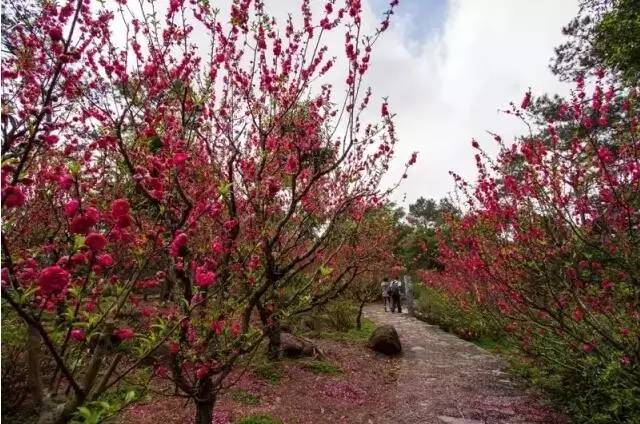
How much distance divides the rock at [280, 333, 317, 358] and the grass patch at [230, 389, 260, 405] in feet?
8.67

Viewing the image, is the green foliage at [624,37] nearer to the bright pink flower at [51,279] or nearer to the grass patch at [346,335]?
the bright pink flower at [51,279]

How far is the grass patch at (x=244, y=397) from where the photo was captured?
746 centimetres

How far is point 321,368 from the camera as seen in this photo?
32.6ft

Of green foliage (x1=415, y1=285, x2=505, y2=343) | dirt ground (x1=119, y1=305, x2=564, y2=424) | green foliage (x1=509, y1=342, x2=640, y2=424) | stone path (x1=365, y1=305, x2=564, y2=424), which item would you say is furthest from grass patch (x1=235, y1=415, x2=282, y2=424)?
green foliage (x1=415, y1=285, x2=505, y2=343)

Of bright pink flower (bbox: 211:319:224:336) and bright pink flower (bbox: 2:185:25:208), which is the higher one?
bright pink flower (bbox: 2:185:25:208)

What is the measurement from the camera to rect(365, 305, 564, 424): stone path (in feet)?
23.3

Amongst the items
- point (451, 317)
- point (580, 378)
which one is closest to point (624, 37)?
point (580, 378)

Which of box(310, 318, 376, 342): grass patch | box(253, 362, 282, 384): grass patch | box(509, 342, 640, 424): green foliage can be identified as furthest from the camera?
box(310, 318, 376, 342): grass patch

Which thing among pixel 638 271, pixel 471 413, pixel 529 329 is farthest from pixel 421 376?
pixel 638 271

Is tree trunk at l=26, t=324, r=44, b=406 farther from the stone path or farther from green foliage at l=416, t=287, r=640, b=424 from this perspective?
the stone path

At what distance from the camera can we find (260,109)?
5754mm

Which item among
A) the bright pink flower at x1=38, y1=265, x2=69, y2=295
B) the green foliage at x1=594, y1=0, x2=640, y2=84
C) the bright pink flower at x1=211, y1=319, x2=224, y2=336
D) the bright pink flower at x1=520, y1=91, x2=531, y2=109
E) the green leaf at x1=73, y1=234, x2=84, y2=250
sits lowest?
the bright pink flower at x1=211, y1=319, x2=224, y2=336

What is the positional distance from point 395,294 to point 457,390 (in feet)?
43.4

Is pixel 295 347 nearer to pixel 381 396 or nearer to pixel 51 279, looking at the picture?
pixel 381 396
